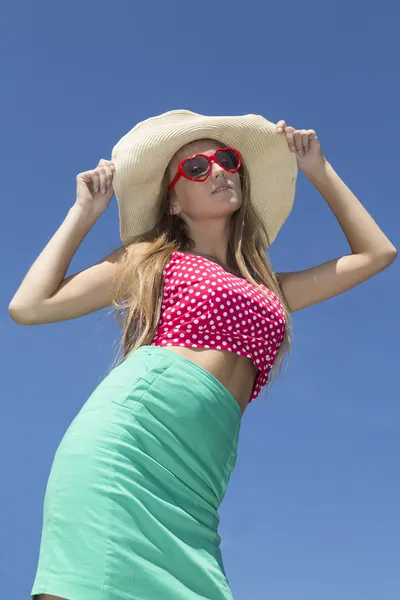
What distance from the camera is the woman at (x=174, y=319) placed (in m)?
3.58

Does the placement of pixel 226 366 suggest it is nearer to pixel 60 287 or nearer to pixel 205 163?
pixel 60 287

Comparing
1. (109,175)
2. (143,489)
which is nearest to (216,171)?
(109,175)

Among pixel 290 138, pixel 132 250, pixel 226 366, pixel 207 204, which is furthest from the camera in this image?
pixel 290 138

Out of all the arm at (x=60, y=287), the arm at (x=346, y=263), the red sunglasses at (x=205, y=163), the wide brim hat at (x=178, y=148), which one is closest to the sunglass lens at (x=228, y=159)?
the red sunglasses at (x=205, y=163)

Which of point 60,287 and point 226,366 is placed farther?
point 60,287

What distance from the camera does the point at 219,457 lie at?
406cm

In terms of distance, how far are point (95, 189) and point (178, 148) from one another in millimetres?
623

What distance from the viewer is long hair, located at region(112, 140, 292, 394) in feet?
14.8

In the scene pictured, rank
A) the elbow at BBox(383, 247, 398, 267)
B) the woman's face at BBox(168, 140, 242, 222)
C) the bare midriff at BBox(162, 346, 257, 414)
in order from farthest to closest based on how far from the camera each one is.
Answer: the elbow at BBox(383, 247, 398, 267) < the woman's face at BBox(168, 140, 242, 222) < the bare midriff at BBox(162, 346, 257, 414)

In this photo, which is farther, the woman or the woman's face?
the woman's face

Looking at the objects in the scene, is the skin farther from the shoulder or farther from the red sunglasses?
the shoulder

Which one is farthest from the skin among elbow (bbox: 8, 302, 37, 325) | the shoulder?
elbow (bbox: 8, 302, 37, 325)

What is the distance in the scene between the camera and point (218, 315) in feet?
14.2

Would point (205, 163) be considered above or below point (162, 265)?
above
